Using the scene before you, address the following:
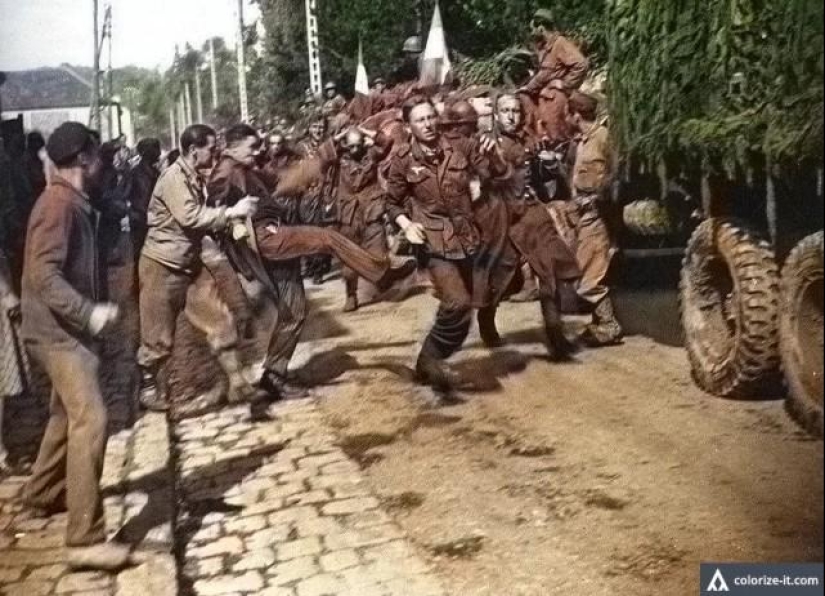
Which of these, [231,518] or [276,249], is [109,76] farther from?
[231,518]

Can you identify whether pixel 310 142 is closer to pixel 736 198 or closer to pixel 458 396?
pixel 458 396

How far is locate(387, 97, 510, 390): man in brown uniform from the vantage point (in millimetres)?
2867

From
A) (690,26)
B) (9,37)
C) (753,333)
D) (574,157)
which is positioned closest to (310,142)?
(574,157)

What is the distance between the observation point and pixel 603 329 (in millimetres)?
3070

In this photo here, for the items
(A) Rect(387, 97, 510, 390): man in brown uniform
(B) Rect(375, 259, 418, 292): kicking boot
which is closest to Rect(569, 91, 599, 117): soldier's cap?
(A) Rect(387, 97, 510, 390): man in brown uniform

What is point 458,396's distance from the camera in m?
3.03

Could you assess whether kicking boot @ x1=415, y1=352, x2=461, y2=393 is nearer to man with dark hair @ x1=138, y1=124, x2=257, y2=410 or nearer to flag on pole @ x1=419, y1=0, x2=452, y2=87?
man with dark hair @ x1=138, y1=124, x2=257, y2=410

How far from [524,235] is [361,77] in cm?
70

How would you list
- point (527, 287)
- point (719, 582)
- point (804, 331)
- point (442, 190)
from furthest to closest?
1. point (527, 287)
2. point (442, 190)
3. point (719, 582)
4. point (804, 331)

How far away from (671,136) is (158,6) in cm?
164

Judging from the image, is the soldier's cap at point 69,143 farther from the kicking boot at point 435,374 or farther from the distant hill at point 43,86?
the kicking boot at point 435,374

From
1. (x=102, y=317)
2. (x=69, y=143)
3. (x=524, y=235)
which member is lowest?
(x=102, y=317)

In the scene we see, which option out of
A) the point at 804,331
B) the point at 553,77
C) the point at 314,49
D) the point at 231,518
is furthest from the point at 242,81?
the point at 804,331

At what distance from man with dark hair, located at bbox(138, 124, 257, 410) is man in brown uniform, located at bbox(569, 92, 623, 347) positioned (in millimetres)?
1027
